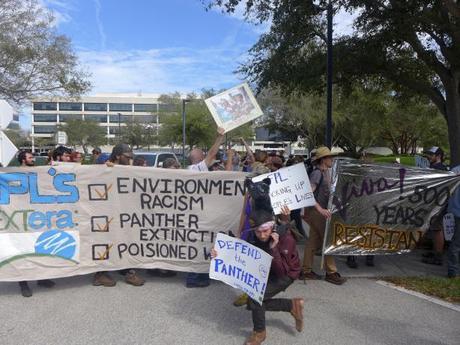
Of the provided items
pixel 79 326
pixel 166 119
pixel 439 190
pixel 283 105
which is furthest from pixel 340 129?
pixel 79 326

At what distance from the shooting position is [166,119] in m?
49.3

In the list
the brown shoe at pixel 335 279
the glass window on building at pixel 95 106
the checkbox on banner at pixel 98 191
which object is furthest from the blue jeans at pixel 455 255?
the glass window on building at pixel 95 106

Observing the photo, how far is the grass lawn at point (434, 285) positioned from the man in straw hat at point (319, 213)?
0.78 m

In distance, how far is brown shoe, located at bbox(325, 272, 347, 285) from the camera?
617cm

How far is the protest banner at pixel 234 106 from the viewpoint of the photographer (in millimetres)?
6004

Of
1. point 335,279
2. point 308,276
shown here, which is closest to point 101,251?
point 308,276

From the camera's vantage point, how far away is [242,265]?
173 inches

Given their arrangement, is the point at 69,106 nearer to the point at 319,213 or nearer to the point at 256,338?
the point at 319,213

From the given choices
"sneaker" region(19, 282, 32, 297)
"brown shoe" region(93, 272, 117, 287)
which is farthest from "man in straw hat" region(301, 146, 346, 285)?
"sneaker" region(19, 282, 32, 297)

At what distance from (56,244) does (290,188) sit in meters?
2.90

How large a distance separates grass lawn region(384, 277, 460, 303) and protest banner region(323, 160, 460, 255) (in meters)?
0.43

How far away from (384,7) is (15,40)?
15918mm

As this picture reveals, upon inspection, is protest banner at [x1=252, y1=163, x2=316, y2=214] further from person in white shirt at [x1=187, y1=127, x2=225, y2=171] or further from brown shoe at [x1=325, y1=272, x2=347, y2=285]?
brown shoe at [x1=325, y1=272, x2=347, y2=285]

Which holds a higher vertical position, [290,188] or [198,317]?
[290,188]
